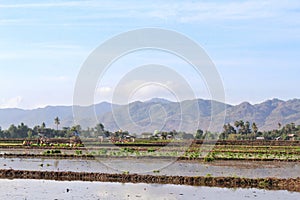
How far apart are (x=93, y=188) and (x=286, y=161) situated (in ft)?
59.9

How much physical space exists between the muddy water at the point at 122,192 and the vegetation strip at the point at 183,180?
88 cm

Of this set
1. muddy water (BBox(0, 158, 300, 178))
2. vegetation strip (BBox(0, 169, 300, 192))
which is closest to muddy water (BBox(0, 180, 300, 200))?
vegetation strip (BBox(0, 169, 300, 192))

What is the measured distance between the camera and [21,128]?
3647 inches

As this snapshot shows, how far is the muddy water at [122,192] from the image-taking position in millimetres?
19219

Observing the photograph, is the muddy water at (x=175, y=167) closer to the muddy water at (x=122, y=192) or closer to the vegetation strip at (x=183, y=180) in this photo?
the vegetation strip at (x=183, y=180)

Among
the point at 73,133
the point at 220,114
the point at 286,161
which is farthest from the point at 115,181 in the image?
the point at 220,114

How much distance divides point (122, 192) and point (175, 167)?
34.0 feet

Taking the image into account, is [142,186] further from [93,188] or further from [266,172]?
[266,172]

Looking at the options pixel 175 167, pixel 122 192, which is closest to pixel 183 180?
pixel 122 192

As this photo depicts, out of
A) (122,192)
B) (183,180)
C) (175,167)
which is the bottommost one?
(122,192)

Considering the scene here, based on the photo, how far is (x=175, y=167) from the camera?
30.2m

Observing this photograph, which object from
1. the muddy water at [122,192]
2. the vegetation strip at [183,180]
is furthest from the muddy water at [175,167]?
the muddy water at [122,192]

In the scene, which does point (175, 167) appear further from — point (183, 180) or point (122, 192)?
point (122, 192)

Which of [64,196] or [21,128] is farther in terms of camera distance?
[21,128]
